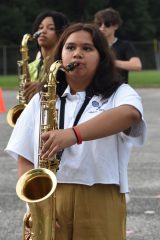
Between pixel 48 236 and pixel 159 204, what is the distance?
359 centimetres

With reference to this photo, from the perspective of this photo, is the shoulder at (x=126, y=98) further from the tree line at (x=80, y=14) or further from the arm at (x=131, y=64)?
the tree line at (x=80, y=14)

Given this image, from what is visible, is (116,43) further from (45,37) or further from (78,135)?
(78,135)

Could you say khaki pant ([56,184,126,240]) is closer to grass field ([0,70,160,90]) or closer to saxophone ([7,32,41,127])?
saxophone ([7,32,41,127])

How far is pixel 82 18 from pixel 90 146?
152 ft

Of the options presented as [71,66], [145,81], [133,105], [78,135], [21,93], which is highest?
[71,66]

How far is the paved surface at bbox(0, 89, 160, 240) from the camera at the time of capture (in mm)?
5469

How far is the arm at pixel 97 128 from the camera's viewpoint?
2.75 m

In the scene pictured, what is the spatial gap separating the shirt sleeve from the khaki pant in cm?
27

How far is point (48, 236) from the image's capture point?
2.80m

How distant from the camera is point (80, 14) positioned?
53250 mm

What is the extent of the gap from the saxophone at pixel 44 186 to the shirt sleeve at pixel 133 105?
0.89 feet

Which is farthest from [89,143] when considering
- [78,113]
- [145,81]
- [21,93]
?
[145,81]

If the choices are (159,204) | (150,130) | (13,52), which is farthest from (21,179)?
(13,52)

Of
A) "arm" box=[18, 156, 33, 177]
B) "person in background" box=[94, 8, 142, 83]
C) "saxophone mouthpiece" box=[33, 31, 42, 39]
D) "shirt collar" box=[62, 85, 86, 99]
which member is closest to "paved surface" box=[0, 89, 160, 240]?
"person in background" box=[94, 8, 142, 83]
